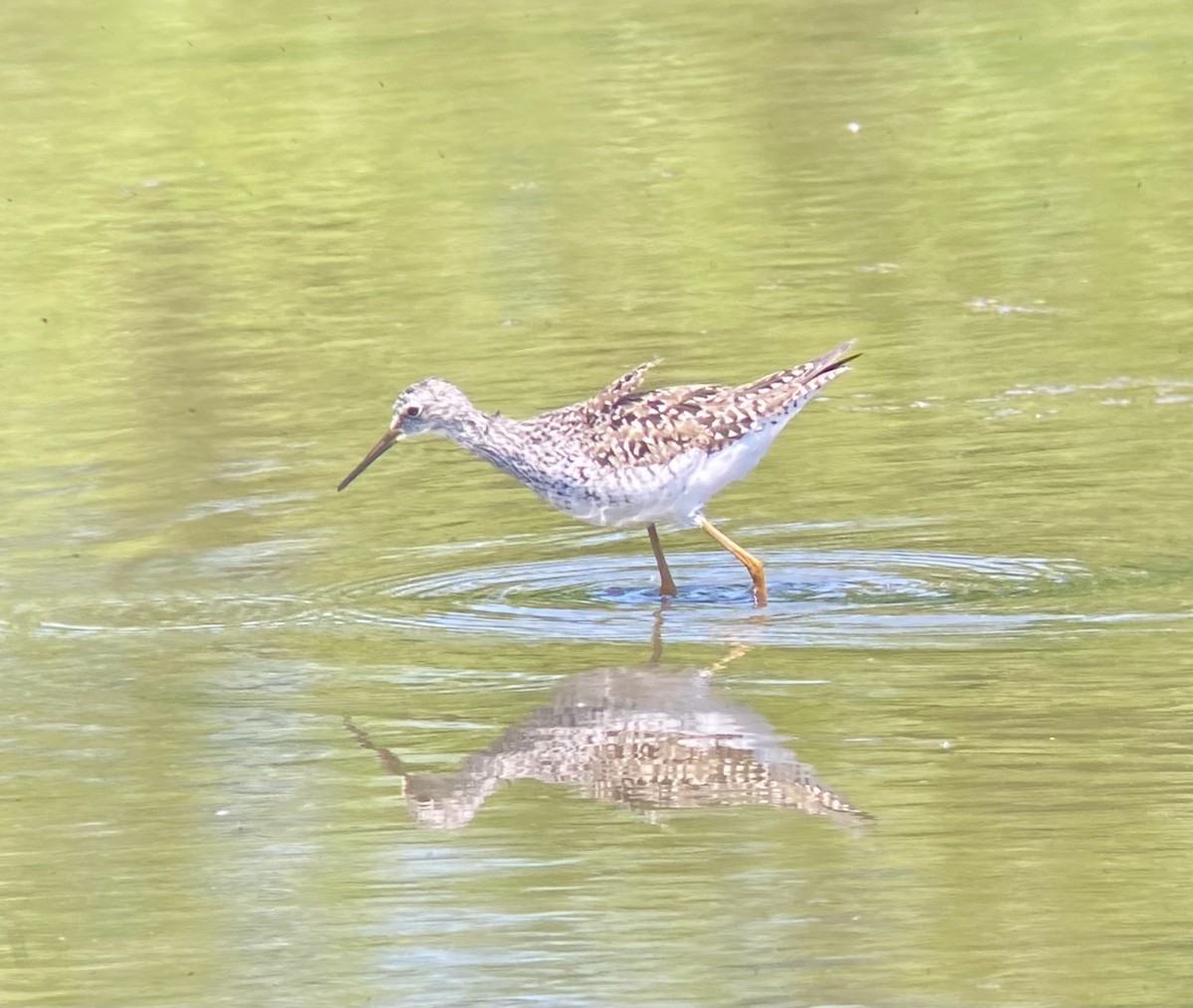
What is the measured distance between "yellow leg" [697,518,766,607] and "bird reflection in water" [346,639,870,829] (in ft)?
3.37

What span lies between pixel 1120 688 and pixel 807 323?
5.39m

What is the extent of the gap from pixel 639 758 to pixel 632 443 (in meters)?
2.21

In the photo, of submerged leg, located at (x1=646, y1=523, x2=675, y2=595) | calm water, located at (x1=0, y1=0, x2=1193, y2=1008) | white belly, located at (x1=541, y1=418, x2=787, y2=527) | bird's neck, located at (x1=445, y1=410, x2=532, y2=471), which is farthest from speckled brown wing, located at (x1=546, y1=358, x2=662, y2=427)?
calm water, located at (x1=0, y1=0, x2=1193, y2=1008)

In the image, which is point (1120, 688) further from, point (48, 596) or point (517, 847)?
point (48, 596)

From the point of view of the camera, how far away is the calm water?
6.53 m

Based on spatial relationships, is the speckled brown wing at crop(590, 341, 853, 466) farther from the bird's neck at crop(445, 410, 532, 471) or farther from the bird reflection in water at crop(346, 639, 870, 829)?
the bird reflection in water at crop(346, 639, 870, 829)

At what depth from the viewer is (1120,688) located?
26.6 feet

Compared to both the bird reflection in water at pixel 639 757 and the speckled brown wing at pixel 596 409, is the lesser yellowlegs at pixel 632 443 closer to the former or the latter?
the speckled brown wing at pixel 596 409

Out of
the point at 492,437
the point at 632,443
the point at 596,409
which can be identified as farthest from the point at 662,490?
the point at 492,437

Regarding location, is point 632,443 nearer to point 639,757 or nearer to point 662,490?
point 662,490

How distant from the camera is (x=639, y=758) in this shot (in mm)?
A: 7707

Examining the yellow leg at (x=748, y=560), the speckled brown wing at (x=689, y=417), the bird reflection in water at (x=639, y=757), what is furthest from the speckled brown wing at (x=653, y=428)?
the bird reflection in water at (x=639, y=757)

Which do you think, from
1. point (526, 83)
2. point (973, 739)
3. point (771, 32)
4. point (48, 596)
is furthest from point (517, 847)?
point (771, 32)

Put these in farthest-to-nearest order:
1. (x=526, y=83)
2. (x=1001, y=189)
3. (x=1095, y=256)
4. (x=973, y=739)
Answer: (x=526, y=83) < (x=1001, y=189) < (x=1095, y=256) < (x=973, y=739)
